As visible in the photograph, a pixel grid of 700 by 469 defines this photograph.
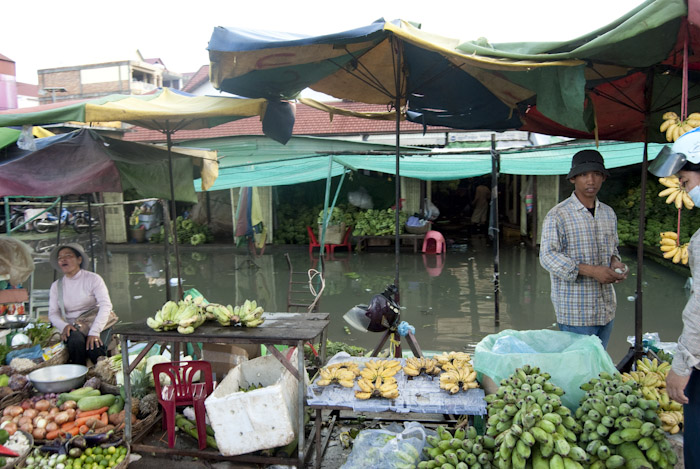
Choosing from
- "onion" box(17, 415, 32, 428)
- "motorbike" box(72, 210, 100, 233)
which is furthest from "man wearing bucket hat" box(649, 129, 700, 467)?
"motorbike" box(72, 210, 100, 233)

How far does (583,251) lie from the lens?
3303mm

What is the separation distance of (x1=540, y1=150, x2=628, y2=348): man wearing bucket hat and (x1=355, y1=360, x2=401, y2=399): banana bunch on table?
1.27 metres

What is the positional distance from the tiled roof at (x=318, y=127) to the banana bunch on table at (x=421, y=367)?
9.42 meters

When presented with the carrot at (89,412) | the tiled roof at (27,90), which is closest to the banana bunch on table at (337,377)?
the carrot at (89,412)

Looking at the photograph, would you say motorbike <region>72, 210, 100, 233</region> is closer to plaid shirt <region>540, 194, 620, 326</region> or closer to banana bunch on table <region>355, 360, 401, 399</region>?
banana bunch on table <region>355, 360, 401, 399</region>

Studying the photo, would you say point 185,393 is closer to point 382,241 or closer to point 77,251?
point 77,251

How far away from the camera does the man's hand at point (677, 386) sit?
2080mm

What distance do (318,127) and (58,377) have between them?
36.6 feet

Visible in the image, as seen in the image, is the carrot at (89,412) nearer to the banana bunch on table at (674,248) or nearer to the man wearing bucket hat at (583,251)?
the man wearing bucket hat at (583,251)

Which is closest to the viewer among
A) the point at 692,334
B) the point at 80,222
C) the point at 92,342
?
the point at 692,334

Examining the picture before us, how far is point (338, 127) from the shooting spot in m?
13.6

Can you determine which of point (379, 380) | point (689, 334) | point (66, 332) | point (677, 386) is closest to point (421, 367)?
point (379, 380)

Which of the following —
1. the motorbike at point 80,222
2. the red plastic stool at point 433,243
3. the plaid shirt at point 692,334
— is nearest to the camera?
the plaid shirt at point 692,334

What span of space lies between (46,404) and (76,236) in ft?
45.4
